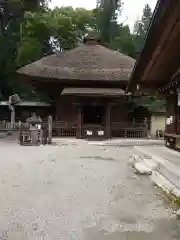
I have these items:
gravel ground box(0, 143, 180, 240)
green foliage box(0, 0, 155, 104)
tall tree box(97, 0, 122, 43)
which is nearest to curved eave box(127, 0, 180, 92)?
gravel ground box(0, 143, 180, 240)

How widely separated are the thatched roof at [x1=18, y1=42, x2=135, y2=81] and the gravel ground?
1435cm

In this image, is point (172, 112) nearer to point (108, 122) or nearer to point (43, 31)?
point (108, 122)

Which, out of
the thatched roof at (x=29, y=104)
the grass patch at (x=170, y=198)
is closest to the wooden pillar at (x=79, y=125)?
the thatched roof at (x=29, y=104)

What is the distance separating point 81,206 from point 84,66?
63.6 ft

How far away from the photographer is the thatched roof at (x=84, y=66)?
73.9 feet

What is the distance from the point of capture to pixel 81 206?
5.25 meters

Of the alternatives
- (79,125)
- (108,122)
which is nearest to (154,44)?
(79,125)

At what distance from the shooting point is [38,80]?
74.1ft

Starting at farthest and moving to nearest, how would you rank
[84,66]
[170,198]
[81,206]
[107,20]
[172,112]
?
1. [107,20]
2. [84,66]
3. [172,112]
4. [170,198]
5. [81,206]

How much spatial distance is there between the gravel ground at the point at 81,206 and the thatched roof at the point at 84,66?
14.4m

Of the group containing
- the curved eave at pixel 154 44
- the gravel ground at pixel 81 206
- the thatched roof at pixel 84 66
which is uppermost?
the thatched roof at pixel 84 66

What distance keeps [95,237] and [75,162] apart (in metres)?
6.72

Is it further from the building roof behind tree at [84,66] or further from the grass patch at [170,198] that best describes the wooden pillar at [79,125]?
the grass patch at [170,198]

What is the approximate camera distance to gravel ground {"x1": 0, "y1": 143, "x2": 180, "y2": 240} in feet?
13.3
